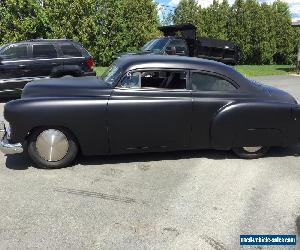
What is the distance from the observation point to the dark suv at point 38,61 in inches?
359

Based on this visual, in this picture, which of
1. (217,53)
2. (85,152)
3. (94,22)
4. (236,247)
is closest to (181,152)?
(85,152)

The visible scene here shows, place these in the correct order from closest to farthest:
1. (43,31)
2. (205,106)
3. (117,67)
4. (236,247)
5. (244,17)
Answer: (236,247) < (205,106) < (117,67) < (43,31) < (244,17)

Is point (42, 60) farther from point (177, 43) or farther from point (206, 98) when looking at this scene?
point (177, 43)

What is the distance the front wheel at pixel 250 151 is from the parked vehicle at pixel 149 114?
0.06ft

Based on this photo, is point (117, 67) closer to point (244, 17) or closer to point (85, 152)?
point (85, 152)

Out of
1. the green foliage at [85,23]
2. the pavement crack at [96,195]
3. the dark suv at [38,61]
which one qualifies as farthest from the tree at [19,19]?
the pavement crack at [96,195]

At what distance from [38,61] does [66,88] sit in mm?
4708

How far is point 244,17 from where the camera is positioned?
75.4 ft

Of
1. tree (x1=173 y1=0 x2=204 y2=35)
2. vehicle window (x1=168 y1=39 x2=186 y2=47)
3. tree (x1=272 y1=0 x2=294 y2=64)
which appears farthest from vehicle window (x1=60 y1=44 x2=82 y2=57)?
tree (x1=272 y1=0 x2=294 y2=64)

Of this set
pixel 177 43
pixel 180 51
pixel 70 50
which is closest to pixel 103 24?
pixel 177 43

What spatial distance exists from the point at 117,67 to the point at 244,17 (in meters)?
19.7

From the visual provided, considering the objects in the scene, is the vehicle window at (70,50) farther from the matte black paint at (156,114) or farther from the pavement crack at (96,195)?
the pavement crack at (96,195)

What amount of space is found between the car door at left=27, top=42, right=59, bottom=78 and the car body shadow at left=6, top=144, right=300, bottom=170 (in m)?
4.34

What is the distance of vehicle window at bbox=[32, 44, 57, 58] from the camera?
370 inches
